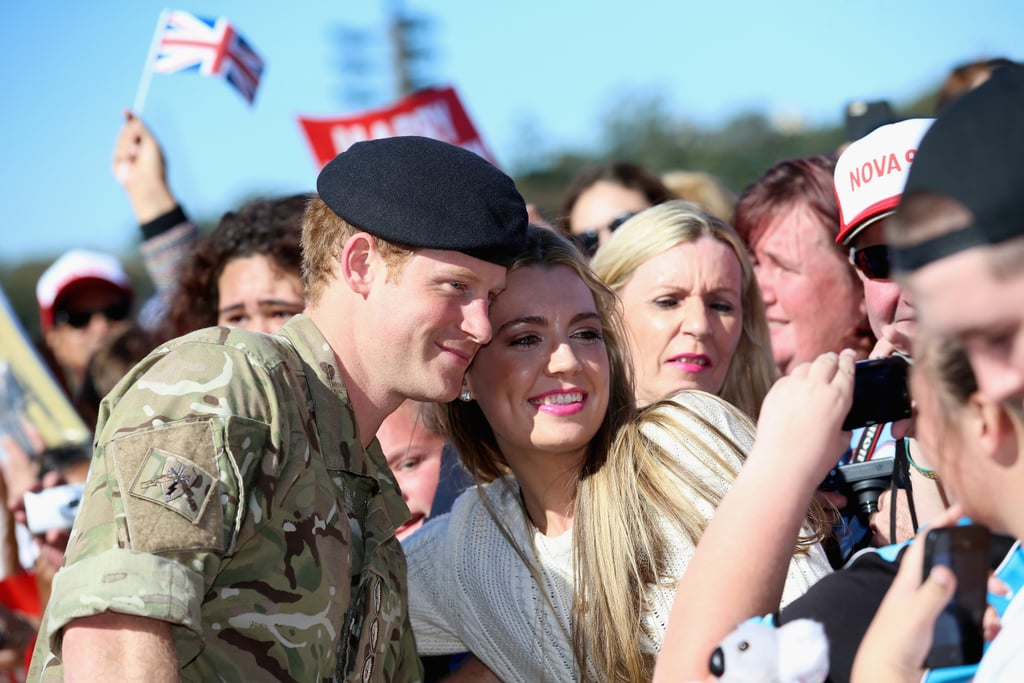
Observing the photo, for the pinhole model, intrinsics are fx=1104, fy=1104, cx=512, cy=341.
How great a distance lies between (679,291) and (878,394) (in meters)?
2.20

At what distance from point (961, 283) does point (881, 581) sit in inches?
24.2

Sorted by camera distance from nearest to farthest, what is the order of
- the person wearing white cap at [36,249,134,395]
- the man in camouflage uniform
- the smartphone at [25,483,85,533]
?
the man in camouflage uniform < the smartphone at [25,483,85,533] < the person wearing white cap at [36,249,134,395]

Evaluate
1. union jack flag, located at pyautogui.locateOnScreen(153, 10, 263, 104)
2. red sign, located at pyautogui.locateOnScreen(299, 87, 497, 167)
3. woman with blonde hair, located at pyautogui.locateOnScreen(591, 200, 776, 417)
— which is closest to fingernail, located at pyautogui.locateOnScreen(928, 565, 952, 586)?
woman with blonde hair, located at pyautogui.locateOnScreen(591, 200, 776, 417)

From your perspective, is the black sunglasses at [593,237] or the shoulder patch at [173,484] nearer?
the shoulder patch at [173,484]

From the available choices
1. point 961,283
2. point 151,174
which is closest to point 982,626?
point 961,283

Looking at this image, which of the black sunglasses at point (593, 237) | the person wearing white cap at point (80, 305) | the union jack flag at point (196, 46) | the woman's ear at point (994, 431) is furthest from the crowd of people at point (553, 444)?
the person wearing white cap at point (80, 305)

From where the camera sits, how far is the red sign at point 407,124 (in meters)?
8.07

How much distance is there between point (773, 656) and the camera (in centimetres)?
163

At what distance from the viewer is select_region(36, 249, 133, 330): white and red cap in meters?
6.40

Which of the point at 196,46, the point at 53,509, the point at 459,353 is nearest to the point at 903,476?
the point at 459,353

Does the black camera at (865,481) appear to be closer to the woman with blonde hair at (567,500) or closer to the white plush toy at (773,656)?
the woman with blonde hair at (567,500)

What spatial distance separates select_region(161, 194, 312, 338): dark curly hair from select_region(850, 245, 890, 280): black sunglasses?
234 cm

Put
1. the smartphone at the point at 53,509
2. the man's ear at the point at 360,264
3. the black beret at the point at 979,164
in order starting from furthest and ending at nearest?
the smartphone at the point at 53,509 < the man's ear at the point at 360,264 < the black beret at the point at 979,164

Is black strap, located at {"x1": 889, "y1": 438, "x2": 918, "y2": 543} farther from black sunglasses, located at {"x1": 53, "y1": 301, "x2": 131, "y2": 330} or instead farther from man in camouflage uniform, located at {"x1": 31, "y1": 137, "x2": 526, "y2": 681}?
black sunglasses, located at {"x1": 53, "y1": 301, "x2": 131, "y2": 330}
